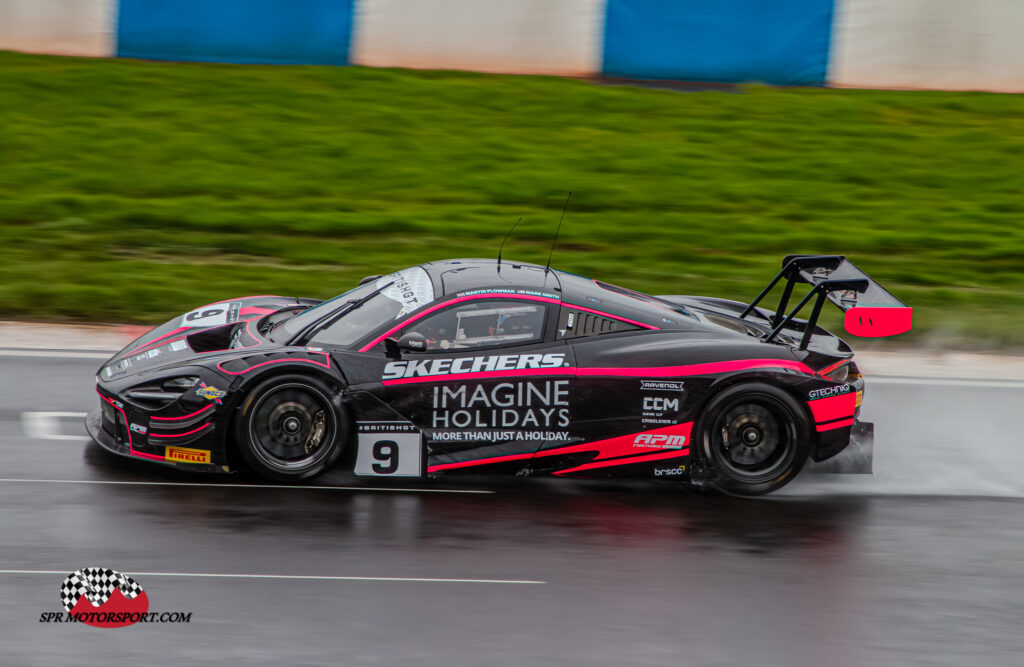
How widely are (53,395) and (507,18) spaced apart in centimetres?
959

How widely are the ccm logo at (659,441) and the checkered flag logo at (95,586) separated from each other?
2.98 m

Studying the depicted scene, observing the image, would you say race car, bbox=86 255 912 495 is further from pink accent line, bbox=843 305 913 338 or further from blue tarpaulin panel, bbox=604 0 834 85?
Result: blue tarpaulin panel, bbox=604 0 834 85

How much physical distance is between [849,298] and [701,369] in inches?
44.1

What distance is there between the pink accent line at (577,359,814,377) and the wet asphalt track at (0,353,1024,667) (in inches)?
32.1

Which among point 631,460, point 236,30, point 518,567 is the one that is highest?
point 236,30

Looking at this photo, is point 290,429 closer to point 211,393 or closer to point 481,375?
point 211,393

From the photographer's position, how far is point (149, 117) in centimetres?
1536

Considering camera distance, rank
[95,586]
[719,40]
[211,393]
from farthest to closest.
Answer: [719,40], [211,393], [95,586]

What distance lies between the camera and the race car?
6656 mm

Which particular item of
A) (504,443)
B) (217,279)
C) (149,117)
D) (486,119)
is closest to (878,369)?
(504,443)

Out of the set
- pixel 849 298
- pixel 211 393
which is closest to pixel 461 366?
pixel 211 393

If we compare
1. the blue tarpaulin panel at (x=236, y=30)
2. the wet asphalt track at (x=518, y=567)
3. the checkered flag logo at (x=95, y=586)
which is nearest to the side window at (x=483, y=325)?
the wet asphalt track at (x=518, y=567)

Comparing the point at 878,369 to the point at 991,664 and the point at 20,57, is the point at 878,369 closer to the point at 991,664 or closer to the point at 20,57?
the point at 991,664

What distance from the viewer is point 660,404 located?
6.89m
